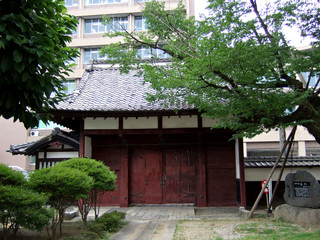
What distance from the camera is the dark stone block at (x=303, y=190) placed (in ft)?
27.4

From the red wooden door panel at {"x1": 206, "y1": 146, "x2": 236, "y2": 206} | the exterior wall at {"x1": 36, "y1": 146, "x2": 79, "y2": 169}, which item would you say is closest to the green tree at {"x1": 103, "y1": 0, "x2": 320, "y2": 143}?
the red wooden door panel at {"x1": 206, "y1": 146, "x2": 236, "y2": 206}

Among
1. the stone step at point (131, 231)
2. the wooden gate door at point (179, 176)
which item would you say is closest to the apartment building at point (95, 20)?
the wooden gate door at point (179, 176)

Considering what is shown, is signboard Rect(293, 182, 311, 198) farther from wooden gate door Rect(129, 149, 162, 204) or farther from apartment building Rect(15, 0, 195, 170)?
apartment building Rect(15, 0, 195, 170)

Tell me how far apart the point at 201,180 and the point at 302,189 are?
12.5 feet

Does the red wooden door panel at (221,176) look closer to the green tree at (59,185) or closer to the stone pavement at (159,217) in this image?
the stone pavement at (159,217)

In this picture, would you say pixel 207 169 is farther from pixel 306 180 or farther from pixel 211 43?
pixel 211 43

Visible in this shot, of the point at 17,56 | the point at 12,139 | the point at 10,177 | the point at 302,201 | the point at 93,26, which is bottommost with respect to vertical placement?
the point at 302,201

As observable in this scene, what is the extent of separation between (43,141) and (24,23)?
8.27 meters

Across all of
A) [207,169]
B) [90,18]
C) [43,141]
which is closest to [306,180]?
[207,169]

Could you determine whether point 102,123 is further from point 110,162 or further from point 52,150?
point 52,150

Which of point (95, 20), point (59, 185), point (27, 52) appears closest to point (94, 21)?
point (95, 20)

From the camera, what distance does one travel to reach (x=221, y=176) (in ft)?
38.3

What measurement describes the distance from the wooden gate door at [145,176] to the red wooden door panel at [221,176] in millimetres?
2061

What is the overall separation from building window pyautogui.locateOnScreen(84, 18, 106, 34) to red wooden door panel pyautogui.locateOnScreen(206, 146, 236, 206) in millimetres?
25603
